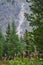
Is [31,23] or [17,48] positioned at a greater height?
[31,23]

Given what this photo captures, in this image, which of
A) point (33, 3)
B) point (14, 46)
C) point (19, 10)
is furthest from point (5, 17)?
point (33, 3)

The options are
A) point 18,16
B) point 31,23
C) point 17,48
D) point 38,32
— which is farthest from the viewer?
point 18,16

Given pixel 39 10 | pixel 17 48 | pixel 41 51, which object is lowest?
pixel 17 48

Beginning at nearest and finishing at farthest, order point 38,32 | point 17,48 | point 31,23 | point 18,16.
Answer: point 38,32 → point 31,23 → point 17,48 → point 18,16

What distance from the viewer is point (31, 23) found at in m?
10.8

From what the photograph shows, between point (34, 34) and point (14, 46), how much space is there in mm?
32487

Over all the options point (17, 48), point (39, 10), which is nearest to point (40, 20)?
point (39, 10)

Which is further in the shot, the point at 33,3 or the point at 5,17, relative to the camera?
the point at 5,17

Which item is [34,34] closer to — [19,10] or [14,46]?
[14,46]

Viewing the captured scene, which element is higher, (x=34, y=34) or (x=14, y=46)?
(x=34, y=34)

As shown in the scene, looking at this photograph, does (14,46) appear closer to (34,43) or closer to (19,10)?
(34,43)

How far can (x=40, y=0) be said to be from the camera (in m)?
10.4

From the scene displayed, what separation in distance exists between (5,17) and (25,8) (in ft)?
55.8

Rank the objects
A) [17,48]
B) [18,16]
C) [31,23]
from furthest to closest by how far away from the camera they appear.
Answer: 1. [18,16]
2. [17,48]
3. [31,23]
